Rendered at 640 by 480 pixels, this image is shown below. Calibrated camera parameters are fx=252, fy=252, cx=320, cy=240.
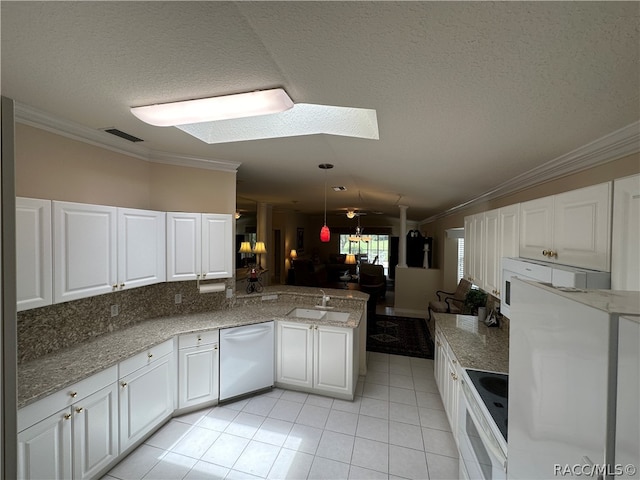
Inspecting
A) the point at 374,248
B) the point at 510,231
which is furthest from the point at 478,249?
the point at 374,248

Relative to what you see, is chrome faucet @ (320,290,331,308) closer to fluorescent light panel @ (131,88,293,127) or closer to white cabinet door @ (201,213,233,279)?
white cabinet door @ (201,213,233,279)

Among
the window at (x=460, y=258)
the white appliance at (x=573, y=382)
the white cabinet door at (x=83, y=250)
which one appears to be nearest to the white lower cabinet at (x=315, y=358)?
the white cabinet door at (x=83, y=250)

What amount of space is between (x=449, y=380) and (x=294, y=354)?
1.67 metres

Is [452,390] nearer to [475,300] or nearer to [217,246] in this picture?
[475,300]

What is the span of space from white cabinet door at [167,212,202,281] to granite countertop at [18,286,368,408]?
53 centimetres

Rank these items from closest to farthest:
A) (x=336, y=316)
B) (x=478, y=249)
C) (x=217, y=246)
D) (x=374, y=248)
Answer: (x=478, y=249) < (x=217, y=246) < (x=336, y=316) < (x=374, y=248)

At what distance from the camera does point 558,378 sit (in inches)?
26.3

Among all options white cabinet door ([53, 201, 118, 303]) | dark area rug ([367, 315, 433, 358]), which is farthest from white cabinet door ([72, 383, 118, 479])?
dark area rug ([367, 315, 433, 358])

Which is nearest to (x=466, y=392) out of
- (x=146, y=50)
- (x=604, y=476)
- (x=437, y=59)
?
(x=604, y=476)

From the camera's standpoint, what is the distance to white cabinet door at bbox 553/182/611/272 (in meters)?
1.11

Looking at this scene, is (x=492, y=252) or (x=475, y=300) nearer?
(x=492, y=252)

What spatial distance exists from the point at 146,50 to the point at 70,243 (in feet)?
5.27

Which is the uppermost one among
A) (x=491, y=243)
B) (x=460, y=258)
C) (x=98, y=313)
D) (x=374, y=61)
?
(x=374, y=61)

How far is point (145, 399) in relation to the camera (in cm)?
220
